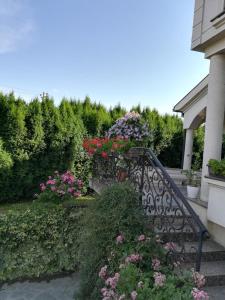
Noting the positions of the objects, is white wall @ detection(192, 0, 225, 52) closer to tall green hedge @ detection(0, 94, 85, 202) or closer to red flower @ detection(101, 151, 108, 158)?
red flower @ detection(101, 151, 108, 158)

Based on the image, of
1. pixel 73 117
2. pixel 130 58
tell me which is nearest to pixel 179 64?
pixel 130 58

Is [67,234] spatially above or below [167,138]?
below

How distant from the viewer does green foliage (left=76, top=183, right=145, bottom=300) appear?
3.34 m

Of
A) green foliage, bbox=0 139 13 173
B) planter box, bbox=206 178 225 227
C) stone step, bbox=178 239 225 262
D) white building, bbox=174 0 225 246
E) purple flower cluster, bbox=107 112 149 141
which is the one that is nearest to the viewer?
stone step, bbox=178 239 225 262

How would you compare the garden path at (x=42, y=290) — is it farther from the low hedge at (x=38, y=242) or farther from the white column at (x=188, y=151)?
the white column at (x=188, y=151)

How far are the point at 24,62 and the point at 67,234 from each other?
6775 mm

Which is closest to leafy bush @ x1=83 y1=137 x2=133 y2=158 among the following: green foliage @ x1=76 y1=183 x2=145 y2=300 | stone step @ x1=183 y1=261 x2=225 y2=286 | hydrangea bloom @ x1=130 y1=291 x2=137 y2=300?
green foliage @ x1=76 y1=183 x2=145 y2=300

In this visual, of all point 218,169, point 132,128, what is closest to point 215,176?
point 218,169

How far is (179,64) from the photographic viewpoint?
8.55m

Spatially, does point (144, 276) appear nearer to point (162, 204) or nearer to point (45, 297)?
point (162, 204)

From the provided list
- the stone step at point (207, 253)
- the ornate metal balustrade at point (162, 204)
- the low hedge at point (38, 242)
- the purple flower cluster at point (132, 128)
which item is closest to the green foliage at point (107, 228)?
the ornate metal balustrade at point (162, 204)

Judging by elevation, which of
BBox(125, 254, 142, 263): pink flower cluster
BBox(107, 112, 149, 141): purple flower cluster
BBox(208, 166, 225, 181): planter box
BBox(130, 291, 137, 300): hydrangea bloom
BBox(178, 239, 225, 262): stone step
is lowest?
BBox(178, 239, 225, 262): stone step

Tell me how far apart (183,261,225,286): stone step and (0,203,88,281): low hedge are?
2.17 meters

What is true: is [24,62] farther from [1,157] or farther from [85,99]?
[1,157]
